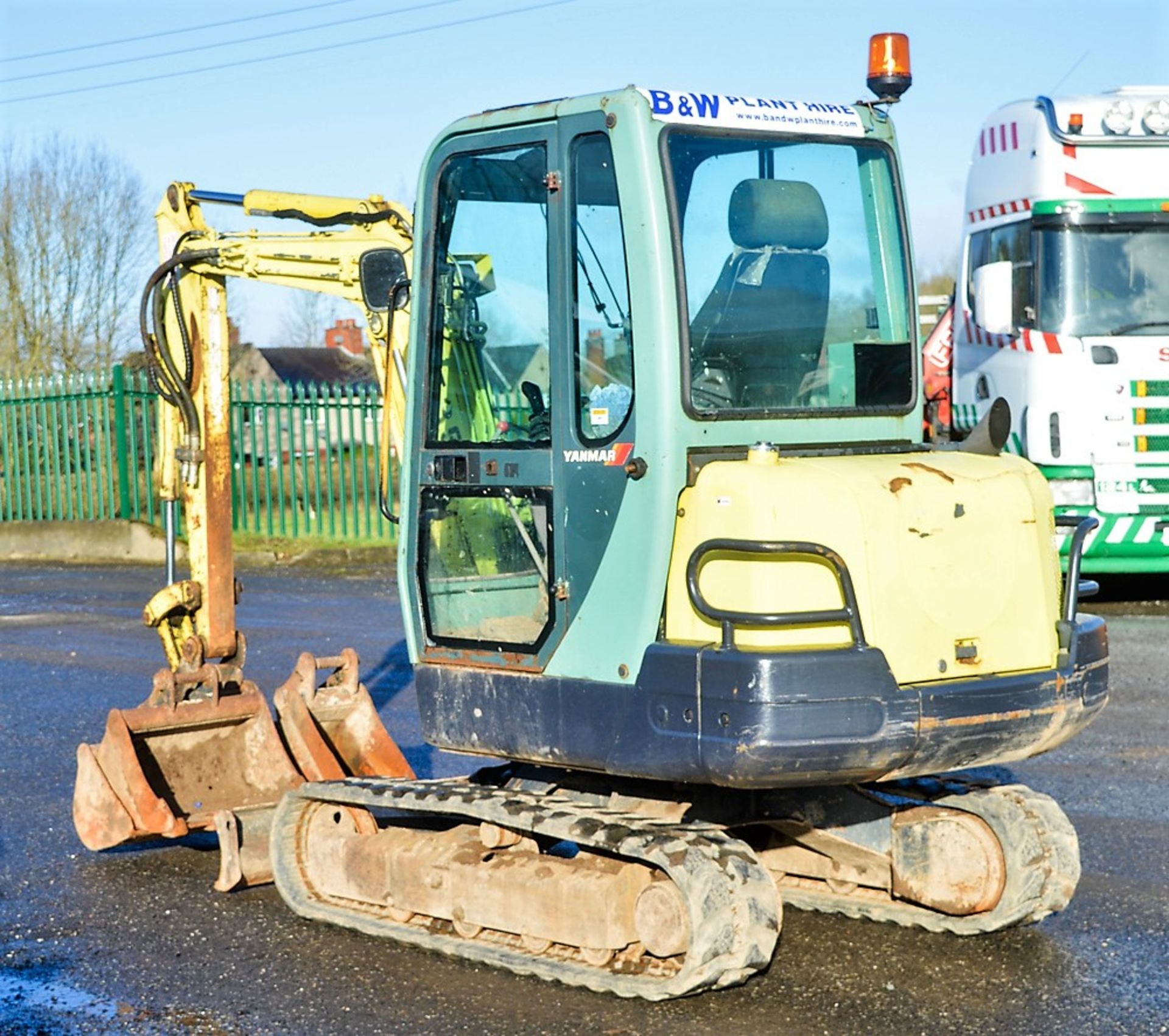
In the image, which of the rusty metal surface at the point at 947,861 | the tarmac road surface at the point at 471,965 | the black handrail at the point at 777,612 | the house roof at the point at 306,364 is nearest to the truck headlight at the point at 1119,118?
the tarmac road surface at the point at 471,965

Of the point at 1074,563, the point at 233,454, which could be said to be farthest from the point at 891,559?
the point at 233,454

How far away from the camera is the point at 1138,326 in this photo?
14.7 m

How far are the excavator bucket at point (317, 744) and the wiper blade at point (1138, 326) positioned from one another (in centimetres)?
883

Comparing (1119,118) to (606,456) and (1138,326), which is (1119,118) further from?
(606,456)

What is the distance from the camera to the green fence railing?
855 inches

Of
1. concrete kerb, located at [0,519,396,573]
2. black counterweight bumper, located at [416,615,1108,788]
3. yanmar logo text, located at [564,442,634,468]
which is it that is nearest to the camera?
black counterweight bumper, located at [416,615,1108,788]

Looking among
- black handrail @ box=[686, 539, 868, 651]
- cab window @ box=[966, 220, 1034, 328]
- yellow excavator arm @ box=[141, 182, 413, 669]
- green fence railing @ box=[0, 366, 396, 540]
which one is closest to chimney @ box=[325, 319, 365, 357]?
green fence railing @ box=[0, 366, 396, 540]

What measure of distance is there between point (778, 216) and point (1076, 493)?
9.14m

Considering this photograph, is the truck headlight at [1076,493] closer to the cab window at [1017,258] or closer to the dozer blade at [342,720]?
the cab window at [1017,258]

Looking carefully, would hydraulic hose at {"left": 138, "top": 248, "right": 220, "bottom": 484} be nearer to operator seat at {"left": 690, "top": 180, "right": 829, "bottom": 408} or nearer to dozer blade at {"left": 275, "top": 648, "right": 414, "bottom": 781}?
dozer blade at {"left": 275, "top": 648, "right": 414, "bottom": 781}

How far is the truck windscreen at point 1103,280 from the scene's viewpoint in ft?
48.3

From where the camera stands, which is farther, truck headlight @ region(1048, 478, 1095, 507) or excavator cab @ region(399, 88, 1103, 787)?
truck headlight @ region(1048, 478, 1095, 507)

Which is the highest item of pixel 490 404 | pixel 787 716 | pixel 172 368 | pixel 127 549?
pixel 172 368

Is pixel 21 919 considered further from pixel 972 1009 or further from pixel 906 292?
pixel 906 292
